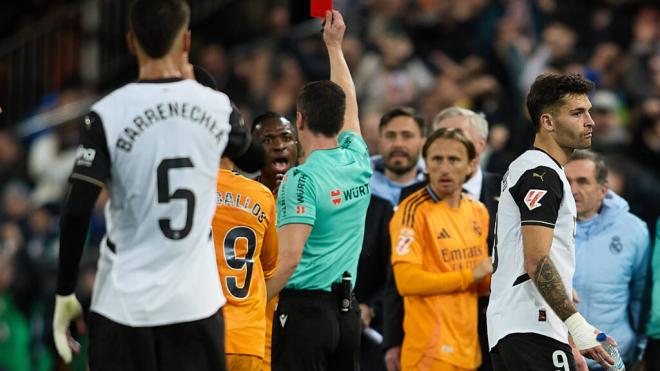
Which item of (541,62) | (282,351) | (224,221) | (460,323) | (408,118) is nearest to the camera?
(224,221)

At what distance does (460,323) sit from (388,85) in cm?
743

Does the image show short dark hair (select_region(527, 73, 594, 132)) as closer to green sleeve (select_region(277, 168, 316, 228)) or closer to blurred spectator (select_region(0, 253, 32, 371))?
green sleeve (select_region(277, 168, 316, 228))

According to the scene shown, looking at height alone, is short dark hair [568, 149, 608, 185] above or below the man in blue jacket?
above

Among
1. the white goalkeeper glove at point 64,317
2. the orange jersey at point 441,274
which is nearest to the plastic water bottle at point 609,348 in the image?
the orange jersey at point 441,274

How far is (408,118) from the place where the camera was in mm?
9562

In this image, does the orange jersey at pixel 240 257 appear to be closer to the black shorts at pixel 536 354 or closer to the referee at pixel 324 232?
the referee at pixel 324 232

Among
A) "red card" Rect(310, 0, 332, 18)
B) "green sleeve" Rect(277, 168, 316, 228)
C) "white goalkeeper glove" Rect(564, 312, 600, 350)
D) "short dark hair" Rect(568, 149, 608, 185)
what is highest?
"red card" Rect(310, 0, 332, 18)

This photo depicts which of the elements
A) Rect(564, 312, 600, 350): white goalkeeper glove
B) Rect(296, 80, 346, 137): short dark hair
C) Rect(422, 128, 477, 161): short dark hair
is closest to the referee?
Rect(296, 80, 346, 137): short dark hair

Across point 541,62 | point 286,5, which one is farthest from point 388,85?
point 286,5

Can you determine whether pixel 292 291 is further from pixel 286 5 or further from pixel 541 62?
pixel 286 5

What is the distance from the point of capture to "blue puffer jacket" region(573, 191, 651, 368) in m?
8.37

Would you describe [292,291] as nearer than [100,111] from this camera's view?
No

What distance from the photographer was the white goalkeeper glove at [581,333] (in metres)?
6.14

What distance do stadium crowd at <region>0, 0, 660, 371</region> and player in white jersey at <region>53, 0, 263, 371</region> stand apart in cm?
447
